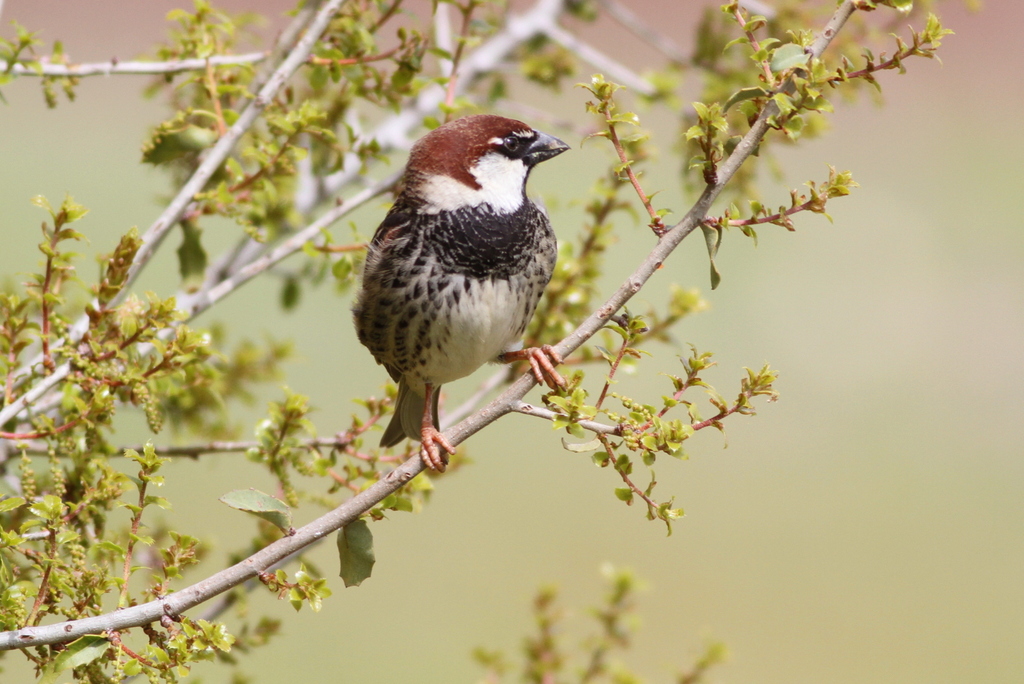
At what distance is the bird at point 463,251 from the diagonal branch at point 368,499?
0.62 meters

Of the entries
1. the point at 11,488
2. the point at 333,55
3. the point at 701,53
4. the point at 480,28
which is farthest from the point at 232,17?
the point at 701,53

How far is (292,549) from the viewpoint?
1.43 meters

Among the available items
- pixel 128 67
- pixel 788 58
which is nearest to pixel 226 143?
pixel 128 67

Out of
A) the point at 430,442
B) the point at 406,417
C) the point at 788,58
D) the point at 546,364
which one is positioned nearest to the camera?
the point at 788,58

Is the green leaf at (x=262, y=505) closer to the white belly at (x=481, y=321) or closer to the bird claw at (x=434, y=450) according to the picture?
the bird claw at (x=434, y=450)

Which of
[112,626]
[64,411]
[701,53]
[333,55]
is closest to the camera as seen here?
[112,626]

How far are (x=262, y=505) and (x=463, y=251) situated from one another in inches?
32.8

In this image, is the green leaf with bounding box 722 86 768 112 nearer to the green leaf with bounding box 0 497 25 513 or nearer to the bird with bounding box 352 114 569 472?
the bird with bounding box 352 114 569 472

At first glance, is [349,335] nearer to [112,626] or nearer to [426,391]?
[426,391]

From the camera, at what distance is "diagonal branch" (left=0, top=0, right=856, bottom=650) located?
1355mm

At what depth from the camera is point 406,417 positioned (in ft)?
7.86

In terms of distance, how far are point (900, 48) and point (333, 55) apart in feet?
3.89

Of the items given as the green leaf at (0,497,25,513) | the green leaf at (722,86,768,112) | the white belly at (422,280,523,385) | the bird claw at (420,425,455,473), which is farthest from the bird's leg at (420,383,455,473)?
the green leaf at (722,86,768,112)

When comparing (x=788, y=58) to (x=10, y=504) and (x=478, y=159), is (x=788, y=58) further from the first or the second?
(x=10, y=504)
